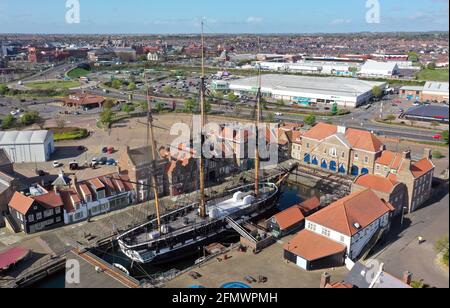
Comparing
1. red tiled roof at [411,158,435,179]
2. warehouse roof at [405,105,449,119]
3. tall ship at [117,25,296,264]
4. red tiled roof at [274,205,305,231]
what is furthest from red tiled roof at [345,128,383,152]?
warehouse roof at [405,105,449,119]

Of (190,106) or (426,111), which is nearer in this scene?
(426,111)

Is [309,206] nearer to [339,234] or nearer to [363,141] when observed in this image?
[339,234]

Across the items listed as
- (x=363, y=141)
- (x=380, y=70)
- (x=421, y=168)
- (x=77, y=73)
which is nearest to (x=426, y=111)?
(x=363, y=141)

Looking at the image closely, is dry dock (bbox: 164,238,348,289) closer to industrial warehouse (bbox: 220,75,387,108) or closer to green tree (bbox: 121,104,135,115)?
green tree (bbox: 121,104,135,115)

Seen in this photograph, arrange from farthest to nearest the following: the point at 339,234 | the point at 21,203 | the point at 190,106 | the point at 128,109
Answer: the point at 190,106 → the point at 128,109 → the point at 21,203 → the point at 339,234

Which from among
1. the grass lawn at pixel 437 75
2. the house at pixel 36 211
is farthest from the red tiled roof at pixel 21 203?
the grass lawn at pixel 437 75
